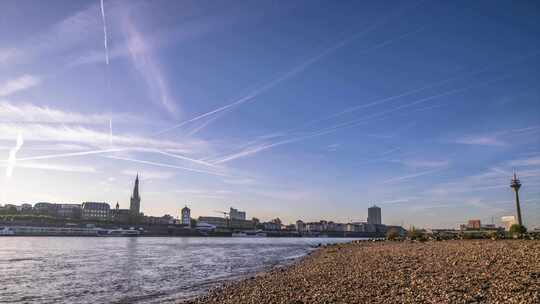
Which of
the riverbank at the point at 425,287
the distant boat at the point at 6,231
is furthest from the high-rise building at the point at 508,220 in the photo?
the distant boat at the point at 6,231

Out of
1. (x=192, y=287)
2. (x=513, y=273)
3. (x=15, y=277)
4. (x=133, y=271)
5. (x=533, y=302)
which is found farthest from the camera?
(x=133, y=271)

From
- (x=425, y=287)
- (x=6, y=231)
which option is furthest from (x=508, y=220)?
(x=6, y=231)

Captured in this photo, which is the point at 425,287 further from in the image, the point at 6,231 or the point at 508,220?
the point at 6,231

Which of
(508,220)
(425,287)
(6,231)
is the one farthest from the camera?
(6,231)

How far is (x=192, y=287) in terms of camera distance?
2783cm

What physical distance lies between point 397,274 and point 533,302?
36.1ft

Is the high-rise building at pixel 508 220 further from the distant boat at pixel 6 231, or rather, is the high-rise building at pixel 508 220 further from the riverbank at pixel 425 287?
the distant boat at pixel 6 231

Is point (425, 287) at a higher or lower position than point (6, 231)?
higher

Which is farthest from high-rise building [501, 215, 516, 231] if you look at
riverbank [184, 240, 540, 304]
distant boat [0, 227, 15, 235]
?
distant boat [0, 227, 15, 235]

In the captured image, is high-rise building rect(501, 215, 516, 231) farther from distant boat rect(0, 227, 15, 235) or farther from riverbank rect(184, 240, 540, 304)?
distant boat rect(0, 227, 15, 235)

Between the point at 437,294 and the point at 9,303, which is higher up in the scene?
Answer: the point at 437,294

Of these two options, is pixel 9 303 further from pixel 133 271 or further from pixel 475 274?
pixel 475 274

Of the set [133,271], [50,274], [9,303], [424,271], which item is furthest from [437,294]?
[50,274]

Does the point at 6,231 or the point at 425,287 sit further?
the point at 6,231
